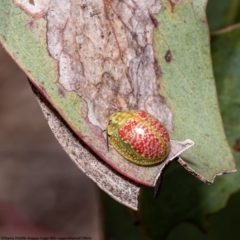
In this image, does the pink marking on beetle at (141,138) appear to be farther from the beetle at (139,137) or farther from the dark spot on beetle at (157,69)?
the dark spot on beetle at (157,69)

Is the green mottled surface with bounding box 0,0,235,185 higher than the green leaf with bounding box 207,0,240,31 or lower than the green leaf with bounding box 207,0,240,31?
higher

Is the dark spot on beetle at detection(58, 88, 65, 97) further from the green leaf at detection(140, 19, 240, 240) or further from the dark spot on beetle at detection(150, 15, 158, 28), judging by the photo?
the green leaf at detection(140, 19, 240, 240)

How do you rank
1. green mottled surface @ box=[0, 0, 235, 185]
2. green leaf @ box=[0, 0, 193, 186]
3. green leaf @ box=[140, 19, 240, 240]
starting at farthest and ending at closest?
green leaf @ box=[140, 19, 240, 240], green mottled surface @ box=[0, 0, 235, 185], green leaf @ box=[0, 0, 193, 186]

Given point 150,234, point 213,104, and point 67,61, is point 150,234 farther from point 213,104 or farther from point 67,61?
point 67,61

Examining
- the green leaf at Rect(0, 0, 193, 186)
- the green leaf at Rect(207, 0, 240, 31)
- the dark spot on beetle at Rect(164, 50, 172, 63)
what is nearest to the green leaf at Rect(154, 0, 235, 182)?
the dark spot on beetle at Rect(164, 50, 172, 63)

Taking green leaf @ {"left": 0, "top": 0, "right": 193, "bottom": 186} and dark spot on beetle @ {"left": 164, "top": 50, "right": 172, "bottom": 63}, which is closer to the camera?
green leaf @ {"left": 0, "top": 0, "right": 193, "bottom": 186}

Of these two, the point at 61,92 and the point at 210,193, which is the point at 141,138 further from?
the point at 210,193

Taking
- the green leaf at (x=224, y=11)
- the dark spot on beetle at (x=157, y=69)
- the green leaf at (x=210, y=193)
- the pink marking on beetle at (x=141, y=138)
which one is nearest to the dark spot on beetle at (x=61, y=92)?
the pink marking on beetle at (x=141, y=138)

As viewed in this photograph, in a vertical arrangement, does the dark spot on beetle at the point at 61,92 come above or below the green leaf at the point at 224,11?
above
